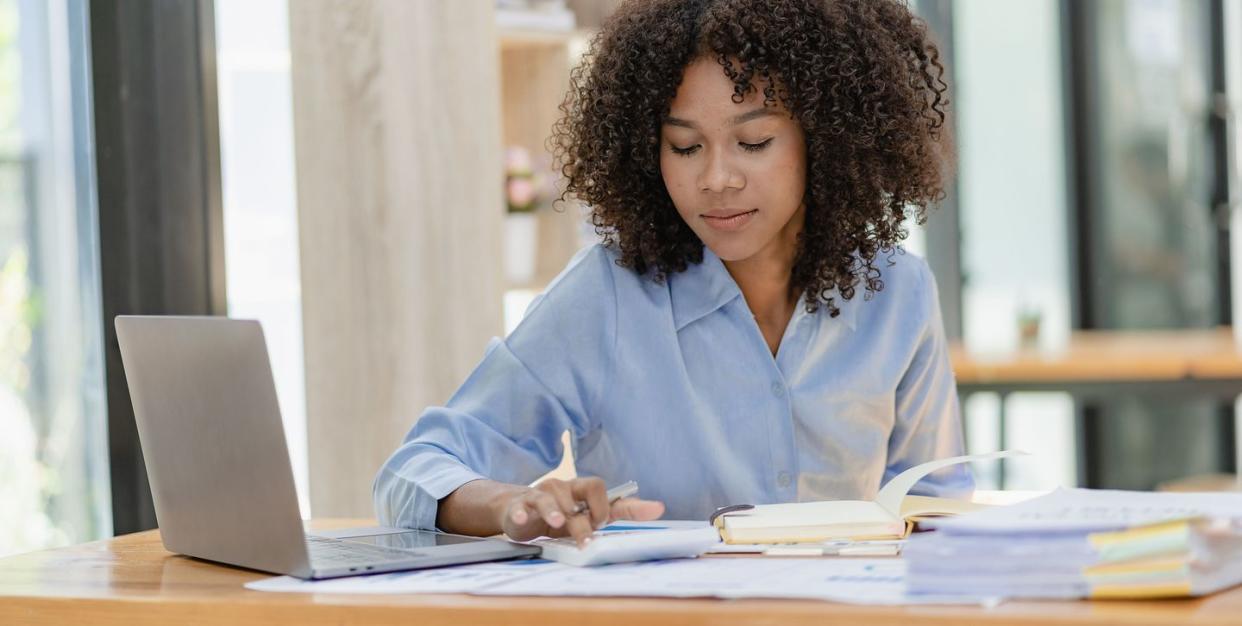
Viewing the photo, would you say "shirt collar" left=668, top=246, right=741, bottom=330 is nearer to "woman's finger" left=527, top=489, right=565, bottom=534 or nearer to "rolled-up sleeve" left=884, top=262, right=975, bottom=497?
"rolled-up sleeve" left=884, top=262, right=975, bottom=497

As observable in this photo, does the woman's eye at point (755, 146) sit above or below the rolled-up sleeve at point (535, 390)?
above

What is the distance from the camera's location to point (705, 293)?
5.87 feet

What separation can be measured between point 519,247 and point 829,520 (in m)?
1.81

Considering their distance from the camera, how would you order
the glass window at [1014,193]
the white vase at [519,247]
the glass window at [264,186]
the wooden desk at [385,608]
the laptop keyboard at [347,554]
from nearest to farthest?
the wooden desk at [385,608] < the laptop keyboard at [347,554] < the glass window at [264,186] < the white vase at [519,247] < the glass window at [1014,193]

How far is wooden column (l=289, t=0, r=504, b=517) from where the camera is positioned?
8.18ft

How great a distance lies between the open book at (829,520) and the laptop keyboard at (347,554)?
0.29 metres

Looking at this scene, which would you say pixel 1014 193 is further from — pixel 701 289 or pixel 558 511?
pixel 558 511

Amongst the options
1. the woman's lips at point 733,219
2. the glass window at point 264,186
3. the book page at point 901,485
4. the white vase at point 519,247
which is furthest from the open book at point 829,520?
the white vase at point 519,247

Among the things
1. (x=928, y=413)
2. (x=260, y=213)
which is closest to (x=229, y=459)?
(x=928, y=413)

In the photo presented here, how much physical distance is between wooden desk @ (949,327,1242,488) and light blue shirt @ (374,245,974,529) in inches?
81.7

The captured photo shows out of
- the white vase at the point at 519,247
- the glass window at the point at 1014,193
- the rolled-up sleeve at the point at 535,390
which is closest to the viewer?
the rolled-up sleeve at the point at 535,390

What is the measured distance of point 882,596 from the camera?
993mm

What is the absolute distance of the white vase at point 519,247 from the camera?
10.00ft

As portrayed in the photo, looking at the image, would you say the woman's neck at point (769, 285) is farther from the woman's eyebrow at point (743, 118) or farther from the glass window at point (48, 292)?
the glass window at point (48, 292)
